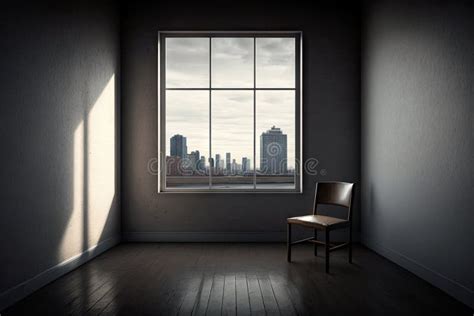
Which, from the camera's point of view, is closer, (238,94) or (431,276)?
(431,276)

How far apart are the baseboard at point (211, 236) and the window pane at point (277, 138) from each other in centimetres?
68

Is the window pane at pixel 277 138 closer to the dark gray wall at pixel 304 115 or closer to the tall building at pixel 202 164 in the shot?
the dark gray wall at pixel 304 115

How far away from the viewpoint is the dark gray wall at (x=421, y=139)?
2.78 m

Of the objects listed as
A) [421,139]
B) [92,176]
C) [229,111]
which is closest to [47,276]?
[92,176]

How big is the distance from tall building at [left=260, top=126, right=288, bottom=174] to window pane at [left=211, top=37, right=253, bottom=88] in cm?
72

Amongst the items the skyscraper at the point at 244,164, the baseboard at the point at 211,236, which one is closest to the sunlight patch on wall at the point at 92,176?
the baseboard at the point at 211,236

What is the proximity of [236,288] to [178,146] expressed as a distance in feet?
7.91

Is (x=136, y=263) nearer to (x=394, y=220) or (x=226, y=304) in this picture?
(x=226, y=304)

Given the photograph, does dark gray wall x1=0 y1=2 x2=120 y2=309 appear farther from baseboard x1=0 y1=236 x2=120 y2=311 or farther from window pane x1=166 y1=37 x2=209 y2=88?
window pane x1=166 y1=37 x2=209 y2=88

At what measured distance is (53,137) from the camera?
3295 mm

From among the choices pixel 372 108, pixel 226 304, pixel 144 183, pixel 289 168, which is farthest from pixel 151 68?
pixel 226 304

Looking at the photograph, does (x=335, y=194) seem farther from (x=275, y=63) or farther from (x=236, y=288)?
(x=275, y=63)

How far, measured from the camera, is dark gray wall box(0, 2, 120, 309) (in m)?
2.74

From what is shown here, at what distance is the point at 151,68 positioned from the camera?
487 centimetres
